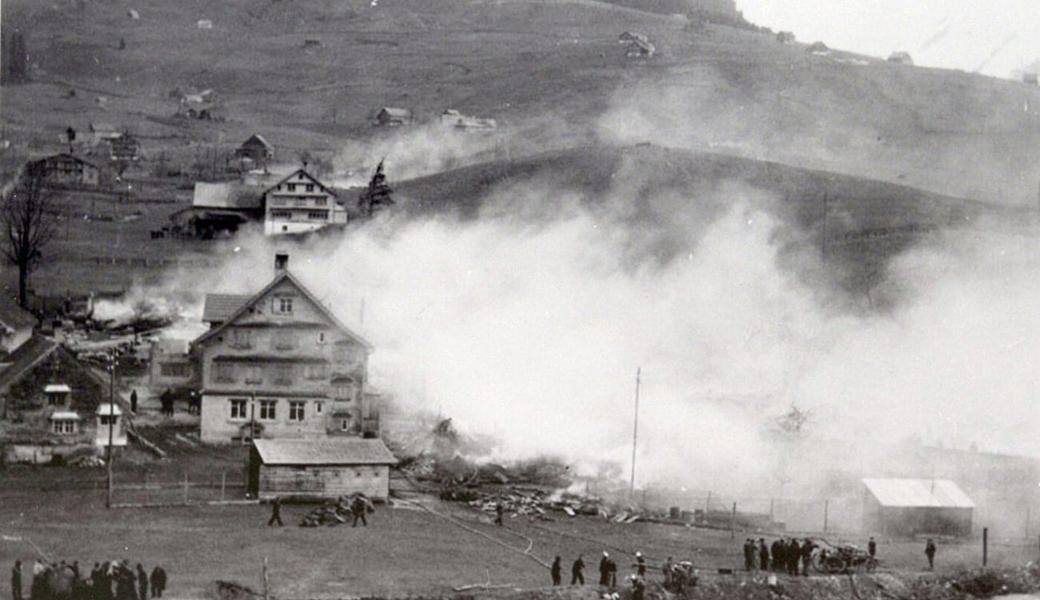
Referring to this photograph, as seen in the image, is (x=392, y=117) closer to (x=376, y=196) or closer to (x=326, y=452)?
(x=376, y=196)

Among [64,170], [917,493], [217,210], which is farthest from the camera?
[217,210]

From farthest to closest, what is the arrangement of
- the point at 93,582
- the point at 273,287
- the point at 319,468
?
1. the point at 273,287
2. the point at 319,468
3. the point at 93,582

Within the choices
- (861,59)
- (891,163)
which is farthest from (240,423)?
(891,163)

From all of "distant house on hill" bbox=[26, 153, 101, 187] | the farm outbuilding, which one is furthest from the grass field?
"distant house on hill" bbox=[26, 153, 101, 187]

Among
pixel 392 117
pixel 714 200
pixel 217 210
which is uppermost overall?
pixel 392 117

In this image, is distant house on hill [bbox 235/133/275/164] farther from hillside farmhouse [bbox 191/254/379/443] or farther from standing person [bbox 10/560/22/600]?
standing person [bbox 10/560/22/600]

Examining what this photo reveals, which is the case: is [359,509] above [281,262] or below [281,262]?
below

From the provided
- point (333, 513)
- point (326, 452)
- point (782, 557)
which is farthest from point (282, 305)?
point (782, 557)
